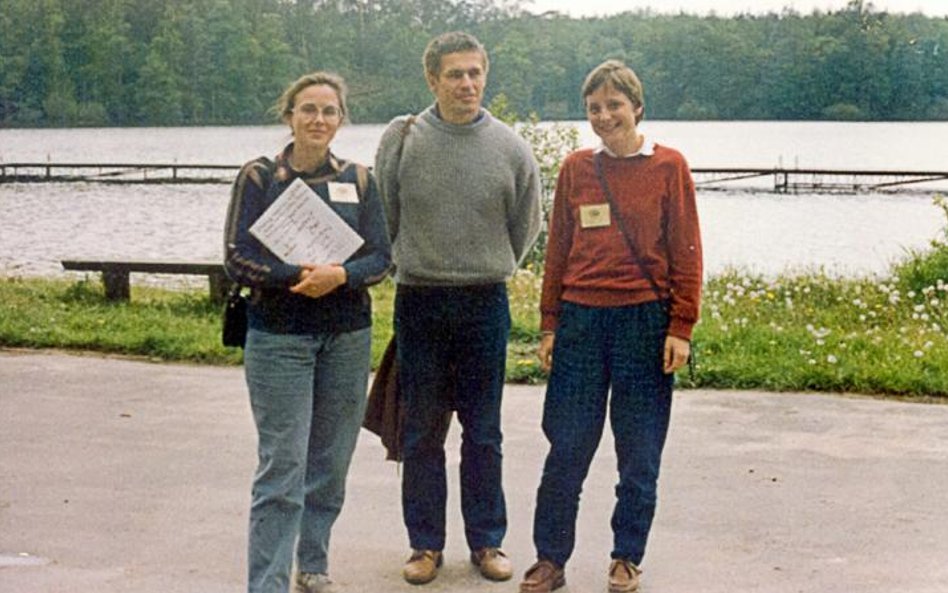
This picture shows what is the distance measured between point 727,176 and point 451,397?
276ft

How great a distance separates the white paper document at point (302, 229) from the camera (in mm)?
4332

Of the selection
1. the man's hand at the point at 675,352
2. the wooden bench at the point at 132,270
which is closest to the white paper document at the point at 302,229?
the man's hand at the point at 675,352

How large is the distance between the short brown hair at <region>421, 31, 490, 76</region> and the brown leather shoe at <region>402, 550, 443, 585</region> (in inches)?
65.5

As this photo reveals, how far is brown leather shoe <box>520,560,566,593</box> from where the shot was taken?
4699 millimetres

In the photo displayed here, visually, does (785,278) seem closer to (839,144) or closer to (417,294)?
(417,294)

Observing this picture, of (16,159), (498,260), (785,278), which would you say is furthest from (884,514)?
(16,159)

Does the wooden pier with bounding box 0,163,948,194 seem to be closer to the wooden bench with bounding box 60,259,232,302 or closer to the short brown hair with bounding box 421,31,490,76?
the wooden bench with bounding box 60,259,232,302

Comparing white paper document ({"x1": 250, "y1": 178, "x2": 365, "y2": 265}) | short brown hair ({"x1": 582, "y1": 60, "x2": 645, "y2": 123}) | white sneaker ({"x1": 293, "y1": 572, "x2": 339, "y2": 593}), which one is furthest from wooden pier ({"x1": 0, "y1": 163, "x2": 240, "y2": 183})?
white paper document ({"x1": 250, "y1": 178, "x2": 365, "y2": 265})

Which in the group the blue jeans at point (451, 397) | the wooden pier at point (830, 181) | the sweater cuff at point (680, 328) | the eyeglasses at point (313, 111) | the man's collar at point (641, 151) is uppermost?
the eyeglasses at point (313, 111)

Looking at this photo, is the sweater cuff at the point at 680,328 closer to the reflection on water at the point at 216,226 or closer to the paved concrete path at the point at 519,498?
the paved concrete path at the point at 519,498

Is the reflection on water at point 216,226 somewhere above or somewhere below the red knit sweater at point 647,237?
below

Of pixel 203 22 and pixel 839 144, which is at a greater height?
pixel 203 22

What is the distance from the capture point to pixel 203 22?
6981cm

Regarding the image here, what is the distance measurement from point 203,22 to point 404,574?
223 feet
